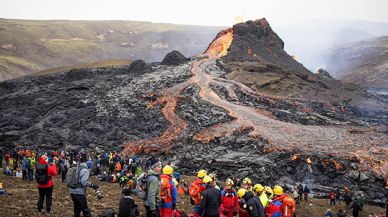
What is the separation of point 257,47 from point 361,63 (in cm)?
8370

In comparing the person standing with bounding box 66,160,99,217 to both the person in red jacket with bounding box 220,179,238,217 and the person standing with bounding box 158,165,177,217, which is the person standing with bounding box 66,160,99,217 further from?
the person in red jacket with bounding box 220,179,238,217

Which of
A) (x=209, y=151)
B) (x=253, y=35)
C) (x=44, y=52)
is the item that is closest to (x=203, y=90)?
(x=209, y=151)

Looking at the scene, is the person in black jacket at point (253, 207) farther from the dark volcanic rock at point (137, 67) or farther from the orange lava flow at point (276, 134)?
the dark volcanic rock at point (137, 67)

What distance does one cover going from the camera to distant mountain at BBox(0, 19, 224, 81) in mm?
115500

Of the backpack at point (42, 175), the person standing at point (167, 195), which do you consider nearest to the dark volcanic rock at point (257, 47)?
the backpack at point (42, 175)

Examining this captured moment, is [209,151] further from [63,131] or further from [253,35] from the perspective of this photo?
[253,35]

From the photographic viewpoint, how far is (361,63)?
13138cm

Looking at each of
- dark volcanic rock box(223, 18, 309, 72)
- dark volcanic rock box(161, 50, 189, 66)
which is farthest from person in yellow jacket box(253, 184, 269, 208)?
dark volcanic rock box(223, 18, 309, 72)

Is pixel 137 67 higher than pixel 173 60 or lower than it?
lower

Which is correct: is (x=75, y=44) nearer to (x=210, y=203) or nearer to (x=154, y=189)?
(x=154, y=189)

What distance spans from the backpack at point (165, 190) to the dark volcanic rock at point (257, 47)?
58671 mm

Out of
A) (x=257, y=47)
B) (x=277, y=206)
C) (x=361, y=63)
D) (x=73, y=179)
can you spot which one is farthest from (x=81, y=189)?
(x=361, y=63)

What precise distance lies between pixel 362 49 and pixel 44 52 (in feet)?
505

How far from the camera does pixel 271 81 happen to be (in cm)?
5231
